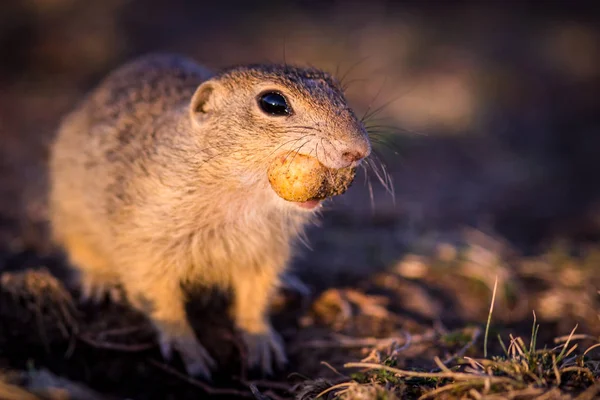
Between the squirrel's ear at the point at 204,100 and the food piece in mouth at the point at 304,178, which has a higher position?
the squirrel's ear at the point at 204,100

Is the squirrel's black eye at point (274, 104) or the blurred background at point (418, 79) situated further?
the blurred background at point (418, 79)

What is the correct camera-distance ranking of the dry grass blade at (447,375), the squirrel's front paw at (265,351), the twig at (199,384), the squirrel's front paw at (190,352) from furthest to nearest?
the squirrel's front paw at (265,351) < the squirrel's front paw at (190,352) < the twig at (199,384) < the dry grass blade at (447,375)

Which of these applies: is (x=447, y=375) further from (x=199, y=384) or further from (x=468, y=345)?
(x=199, y=384)

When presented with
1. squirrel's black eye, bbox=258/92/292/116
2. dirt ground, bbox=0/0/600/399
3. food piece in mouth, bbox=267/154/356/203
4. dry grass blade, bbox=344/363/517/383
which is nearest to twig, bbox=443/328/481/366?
dirt ground, bbox=0/0/600/399

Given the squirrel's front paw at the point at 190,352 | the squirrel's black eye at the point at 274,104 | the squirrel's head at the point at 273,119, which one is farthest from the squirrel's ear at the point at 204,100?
the squirrel's front paw at the point at 190,352

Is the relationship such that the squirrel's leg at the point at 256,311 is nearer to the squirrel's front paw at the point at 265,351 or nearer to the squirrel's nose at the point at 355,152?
the squirrel's front paw at the point at 265,351

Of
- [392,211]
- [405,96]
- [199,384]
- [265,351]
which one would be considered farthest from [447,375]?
[405,96]

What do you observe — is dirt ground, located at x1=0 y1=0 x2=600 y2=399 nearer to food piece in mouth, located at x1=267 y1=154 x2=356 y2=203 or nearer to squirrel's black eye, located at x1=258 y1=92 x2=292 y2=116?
food piece in mouth, located at x1=267 y1=154 x2=356 y2=203

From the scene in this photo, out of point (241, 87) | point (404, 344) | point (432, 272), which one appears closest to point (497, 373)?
point (404, 344)
